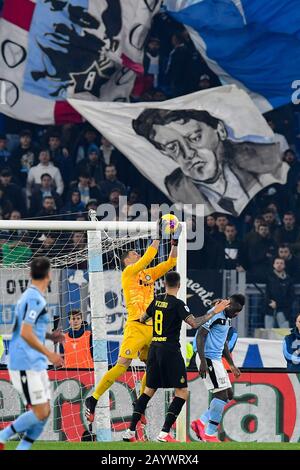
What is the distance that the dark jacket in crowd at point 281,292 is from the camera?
18875 mm

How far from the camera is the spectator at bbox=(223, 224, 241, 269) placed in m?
19.3

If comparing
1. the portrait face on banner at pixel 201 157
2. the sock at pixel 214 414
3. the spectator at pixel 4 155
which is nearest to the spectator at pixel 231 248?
the portrait face on banner at pixel 201 157

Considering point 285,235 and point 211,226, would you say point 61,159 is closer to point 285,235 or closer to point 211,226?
point 211,226

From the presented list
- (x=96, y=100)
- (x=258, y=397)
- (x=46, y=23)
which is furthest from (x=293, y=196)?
(x=258, y=397)

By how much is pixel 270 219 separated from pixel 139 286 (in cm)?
646

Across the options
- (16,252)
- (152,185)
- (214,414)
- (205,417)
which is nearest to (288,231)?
(152,185)

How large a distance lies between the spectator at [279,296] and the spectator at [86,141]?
3.63 m

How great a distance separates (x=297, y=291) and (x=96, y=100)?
4.36 meters

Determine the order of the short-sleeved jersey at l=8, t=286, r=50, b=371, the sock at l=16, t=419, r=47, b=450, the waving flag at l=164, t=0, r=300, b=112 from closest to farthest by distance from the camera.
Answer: the short-sleeved jersey at l=8, t=286, r=50, b=371, the sock at l=16, t=419, r=47, b=450, the waving flag at l=164, t=0, r=300, b=112

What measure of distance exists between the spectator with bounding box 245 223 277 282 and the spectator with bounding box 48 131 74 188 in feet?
9.74

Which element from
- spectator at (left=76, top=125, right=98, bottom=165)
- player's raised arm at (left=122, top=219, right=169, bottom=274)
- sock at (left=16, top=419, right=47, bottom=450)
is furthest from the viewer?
spectator at (left=76, top=125, right=98, bottom=165)

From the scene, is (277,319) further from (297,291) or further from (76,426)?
(76,426)

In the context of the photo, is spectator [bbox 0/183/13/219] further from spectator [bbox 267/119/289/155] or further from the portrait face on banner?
spectator [bbox 267/119/289/155]

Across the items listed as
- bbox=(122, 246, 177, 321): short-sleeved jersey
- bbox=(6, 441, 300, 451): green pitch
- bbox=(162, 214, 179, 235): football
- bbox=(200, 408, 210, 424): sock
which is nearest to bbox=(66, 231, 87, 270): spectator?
bbox=(122, 246, 177, 321): short-sleeved jersey
